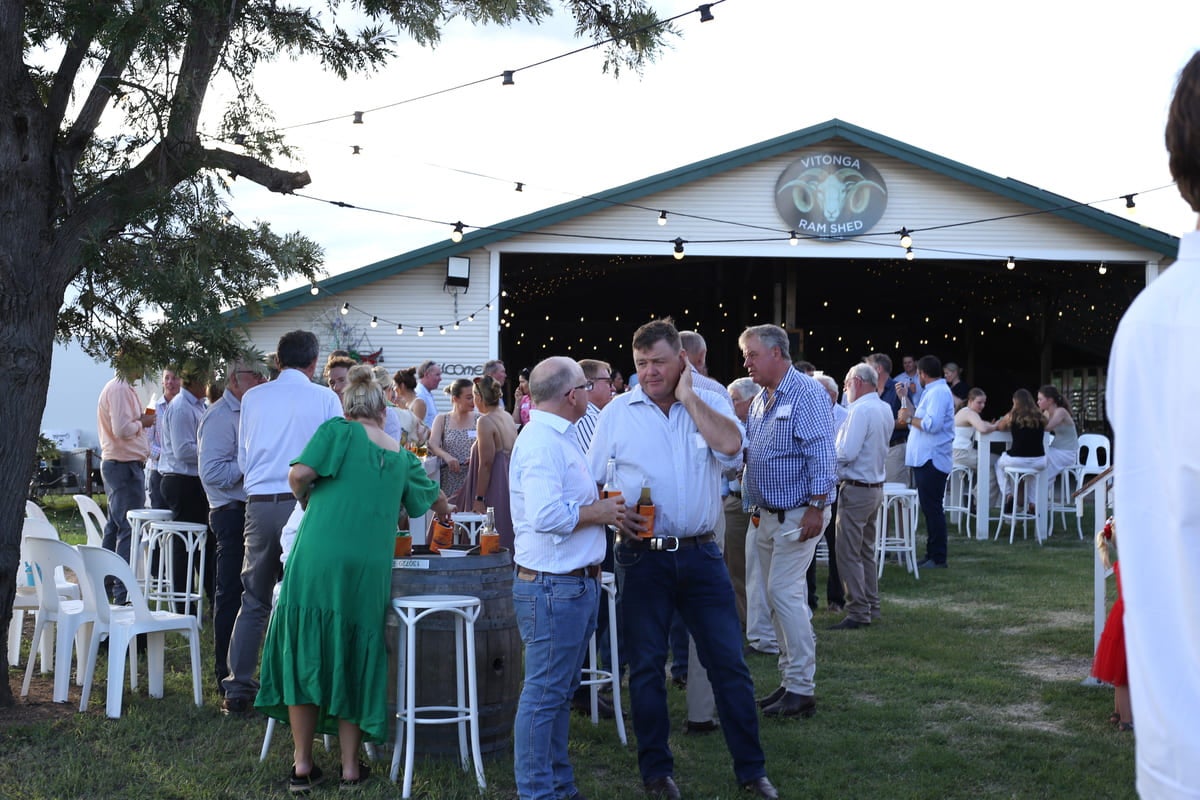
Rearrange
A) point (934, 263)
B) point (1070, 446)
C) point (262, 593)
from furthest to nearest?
point (934, 263), point (1070, 446), point (262, 593)

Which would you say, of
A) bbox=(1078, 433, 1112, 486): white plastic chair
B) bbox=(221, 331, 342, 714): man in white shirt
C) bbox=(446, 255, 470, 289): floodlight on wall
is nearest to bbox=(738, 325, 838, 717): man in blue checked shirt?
bbox=(221, 331, 342, 714): man in white shirt

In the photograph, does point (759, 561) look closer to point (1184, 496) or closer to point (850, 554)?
point (850, 554)

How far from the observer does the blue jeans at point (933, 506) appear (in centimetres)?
1113

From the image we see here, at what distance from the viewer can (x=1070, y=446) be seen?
1405cm

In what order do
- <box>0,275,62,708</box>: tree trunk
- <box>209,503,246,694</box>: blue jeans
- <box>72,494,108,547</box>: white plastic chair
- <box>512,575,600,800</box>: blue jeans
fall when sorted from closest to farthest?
<box>512,575,600,800</box>: blue jeans → <box>0,275,62,708</box>: tree trunk → <box>209,503,246,694</box>: blue jeans → <box>72,494,108,547</box>: white plastic chair

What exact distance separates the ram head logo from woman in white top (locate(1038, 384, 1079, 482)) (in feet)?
15.0

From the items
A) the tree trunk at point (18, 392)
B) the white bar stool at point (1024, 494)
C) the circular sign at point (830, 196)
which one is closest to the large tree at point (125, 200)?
the tree trunk at point (18, 392)

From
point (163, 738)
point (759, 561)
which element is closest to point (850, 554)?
point (759, 561)

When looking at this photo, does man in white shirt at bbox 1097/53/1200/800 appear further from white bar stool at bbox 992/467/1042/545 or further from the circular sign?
the circular sign

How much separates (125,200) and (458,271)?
11558 mm

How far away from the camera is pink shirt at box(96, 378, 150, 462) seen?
9.09m

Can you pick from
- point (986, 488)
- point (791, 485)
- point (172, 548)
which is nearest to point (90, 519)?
point (172, 548)

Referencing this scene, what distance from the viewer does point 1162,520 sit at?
4.14ft

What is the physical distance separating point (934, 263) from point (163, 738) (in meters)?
19.0
